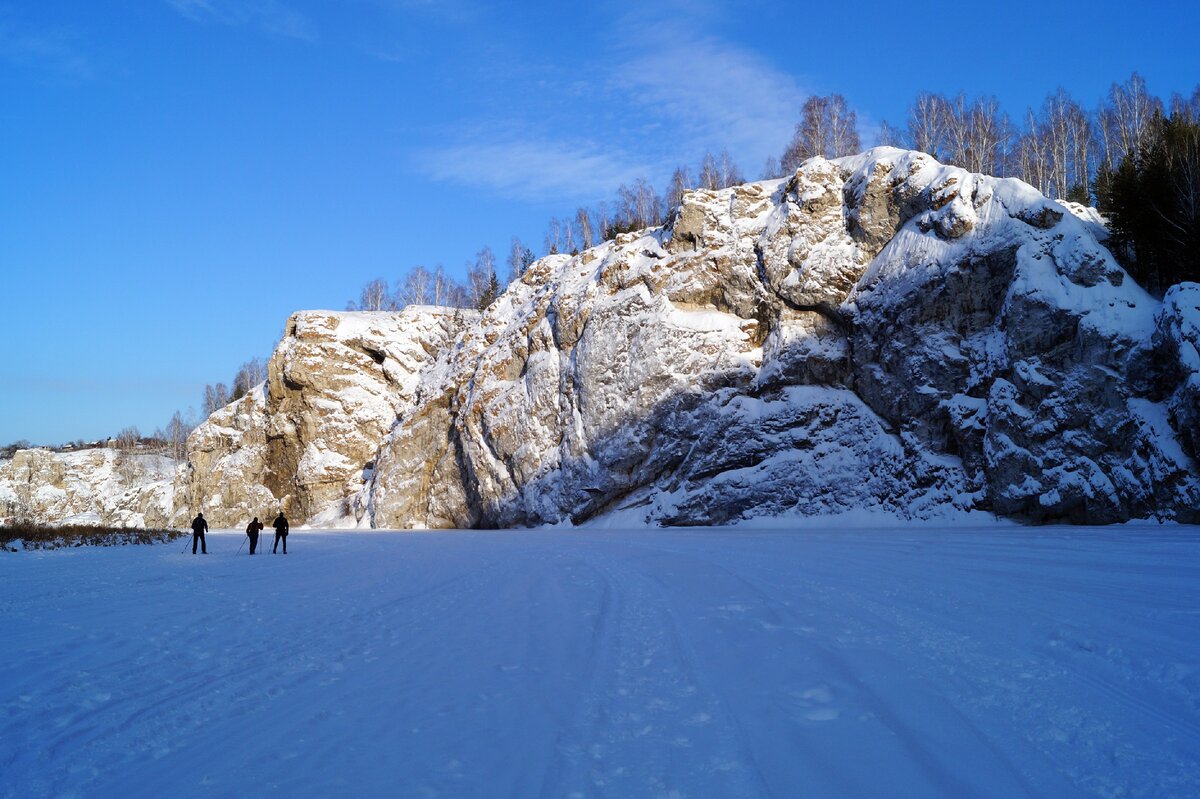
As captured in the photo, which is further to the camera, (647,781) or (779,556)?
(779,556)

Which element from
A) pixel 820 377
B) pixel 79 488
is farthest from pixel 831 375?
pixel 79 488

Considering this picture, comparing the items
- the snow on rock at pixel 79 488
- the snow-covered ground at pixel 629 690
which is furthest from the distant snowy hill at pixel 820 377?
the snow on rock at pixel 79 488

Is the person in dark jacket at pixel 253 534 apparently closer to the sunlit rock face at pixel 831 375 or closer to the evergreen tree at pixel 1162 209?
the sunlit rock face at pixel 831 375

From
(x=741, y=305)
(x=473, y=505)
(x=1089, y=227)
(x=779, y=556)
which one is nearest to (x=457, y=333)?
(x=473, y=505)

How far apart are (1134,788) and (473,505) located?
4362 cm

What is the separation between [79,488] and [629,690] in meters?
100

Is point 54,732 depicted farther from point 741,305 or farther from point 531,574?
point 741,305

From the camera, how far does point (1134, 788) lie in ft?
12.1

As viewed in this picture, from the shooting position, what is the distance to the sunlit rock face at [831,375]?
24.5 meters

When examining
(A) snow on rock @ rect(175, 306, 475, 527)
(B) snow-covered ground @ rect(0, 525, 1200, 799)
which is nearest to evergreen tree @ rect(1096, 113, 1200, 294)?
(B) snow-covered ground @ rect(0, 525, 1200, 799)

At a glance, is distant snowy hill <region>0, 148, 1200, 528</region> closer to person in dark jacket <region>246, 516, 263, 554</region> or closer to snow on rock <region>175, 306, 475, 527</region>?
snow on rock <region>175, 306, 475, 527</region>

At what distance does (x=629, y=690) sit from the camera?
18.0 feet

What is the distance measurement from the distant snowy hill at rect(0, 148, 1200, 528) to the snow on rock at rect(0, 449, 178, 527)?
A: 2438cm

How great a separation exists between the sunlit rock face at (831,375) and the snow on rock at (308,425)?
320 inches
